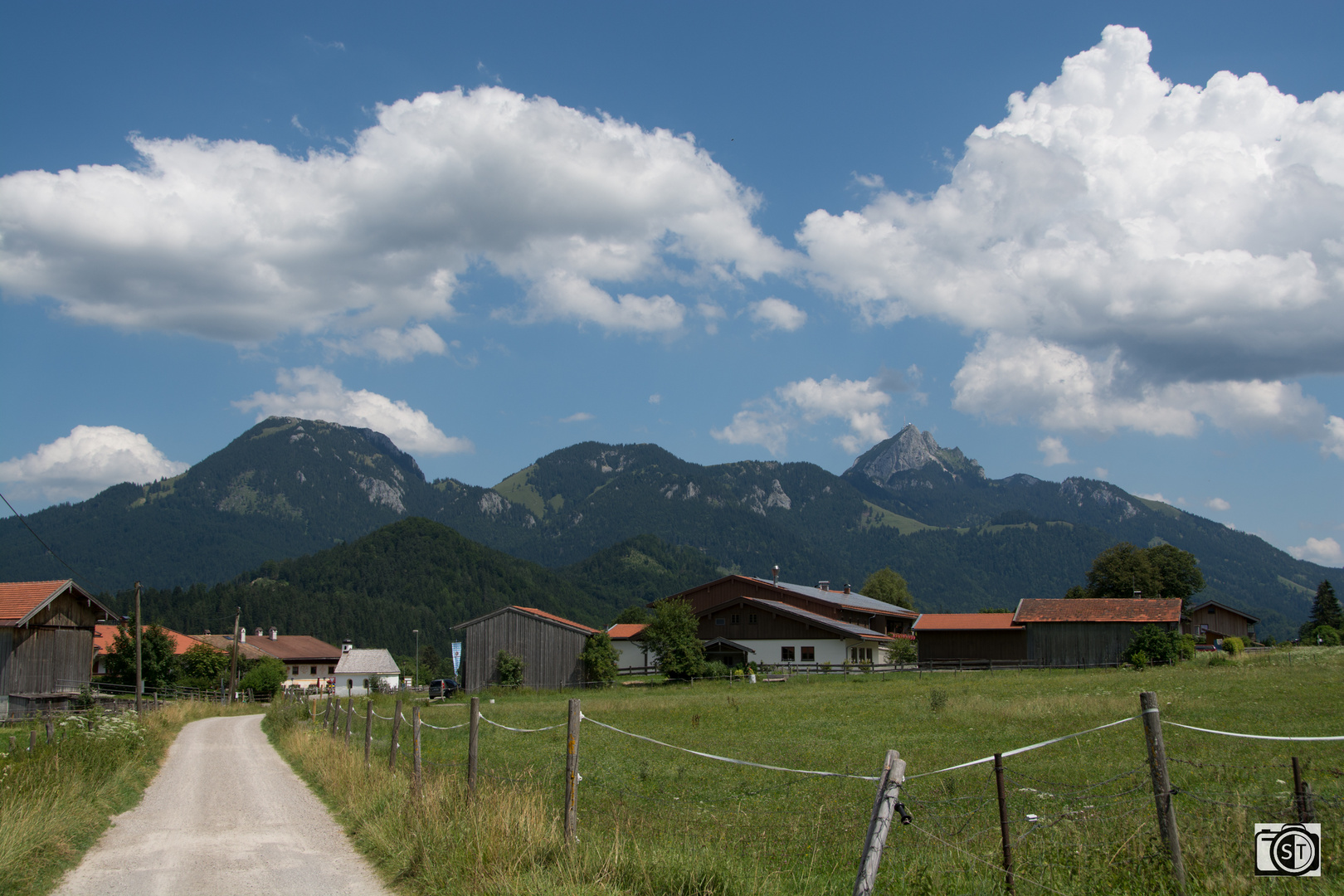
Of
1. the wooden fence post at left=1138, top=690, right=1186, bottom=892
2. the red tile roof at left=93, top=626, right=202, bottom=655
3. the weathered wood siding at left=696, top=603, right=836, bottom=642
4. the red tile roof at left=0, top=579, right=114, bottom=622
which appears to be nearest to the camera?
the wooden fence post at left=1138, top=690, right=1186, bottom=892

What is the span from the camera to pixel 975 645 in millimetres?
62781

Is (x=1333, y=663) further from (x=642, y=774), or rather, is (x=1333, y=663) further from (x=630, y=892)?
(x=630, y=892)

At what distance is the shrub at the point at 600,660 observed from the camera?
55.6m

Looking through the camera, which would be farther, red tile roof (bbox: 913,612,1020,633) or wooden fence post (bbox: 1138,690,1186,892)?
red tile roof (bbox: 913,612,1020,633)

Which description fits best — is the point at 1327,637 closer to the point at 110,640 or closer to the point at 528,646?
the point at 528,646

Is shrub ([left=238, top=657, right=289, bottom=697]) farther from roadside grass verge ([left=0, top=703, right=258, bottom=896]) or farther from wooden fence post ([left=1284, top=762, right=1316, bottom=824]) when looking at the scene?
wooden fence post ([left=1284, top=762, right=1316, bottom=824])

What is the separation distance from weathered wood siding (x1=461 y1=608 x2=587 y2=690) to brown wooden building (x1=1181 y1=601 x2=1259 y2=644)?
178 feet

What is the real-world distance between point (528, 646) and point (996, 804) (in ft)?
159

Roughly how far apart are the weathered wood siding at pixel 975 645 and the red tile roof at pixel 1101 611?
11.5ft

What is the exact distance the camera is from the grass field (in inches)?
303

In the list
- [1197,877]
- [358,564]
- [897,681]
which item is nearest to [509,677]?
[897,681]

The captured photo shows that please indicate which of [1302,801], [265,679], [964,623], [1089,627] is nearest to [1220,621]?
[964,623]

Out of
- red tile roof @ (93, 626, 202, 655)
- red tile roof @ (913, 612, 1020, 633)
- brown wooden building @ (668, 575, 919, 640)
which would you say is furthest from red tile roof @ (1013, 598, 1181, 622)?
red tile roof @ (93, 626, 202, 655)

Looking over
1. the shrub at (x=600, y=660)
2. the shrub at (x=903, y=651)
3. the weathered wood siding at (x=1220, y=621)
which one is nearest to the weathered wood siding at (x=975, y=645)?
the shrub at (x=903, y=651)
